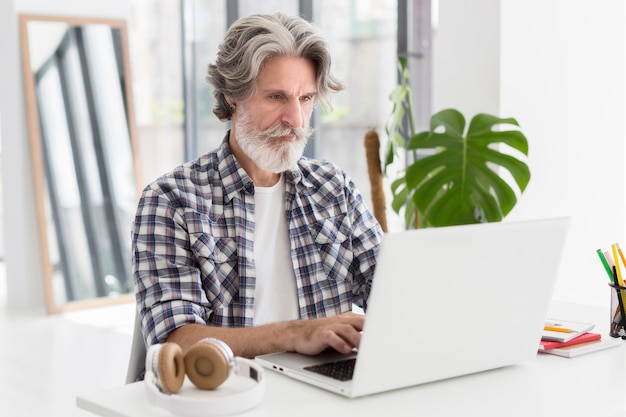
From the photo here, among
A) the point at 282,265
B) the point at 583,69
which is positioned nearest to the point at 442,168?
the point at 583,69

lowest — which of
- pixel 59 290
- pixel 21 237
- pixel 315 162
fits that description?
pixel 59 290

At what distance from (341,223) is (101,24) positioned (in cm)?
360

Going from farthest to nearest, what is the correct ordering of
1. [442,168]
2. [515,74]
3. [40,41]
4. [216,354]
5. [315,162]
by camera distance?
[40,41] < [515,74] < [442,168] < [315,162] < [216,354]

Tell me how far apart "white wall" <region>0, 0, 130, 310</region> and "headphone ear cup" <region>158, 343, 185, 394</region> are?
3989 millimetres

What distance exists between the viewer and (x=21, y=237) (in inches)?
197

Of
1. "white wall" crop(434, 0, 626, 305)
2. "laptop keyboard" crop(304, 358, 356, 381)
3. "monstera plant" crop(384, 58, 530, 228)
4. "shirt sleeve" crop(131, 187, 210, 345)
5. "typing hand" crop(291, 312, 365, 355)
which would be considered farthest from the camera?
"white wall" crop(434, 0, 626, 305)

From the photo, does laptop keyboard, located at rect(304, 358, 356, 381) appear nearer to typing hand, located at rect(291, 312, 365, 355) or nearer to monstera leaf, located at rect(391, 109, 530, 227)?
typing hand, located at rect(291, 312, 365, 355)

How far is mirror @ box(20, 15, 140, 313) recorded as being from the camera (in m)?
4.98

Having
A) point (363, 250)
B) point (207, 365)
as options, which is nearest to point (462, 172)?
point (363, 250)

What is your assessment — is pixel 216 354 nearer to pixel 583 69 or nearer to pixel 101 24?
pixel 583 69

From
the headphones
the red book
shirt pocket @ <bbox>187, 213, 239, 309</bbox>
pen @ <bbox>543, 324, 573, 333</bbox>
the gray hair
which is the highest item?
the gray hair

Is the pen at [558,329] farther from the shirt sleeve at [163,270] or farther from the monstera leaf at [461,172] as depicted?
the monstera leaf at [461,172]

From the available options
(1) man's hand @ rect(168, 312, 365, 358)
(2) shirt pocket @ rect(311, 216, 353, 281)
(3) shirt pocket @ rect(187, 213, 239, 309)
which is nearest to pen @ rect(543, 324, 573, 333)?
(1) man's hand @ rect(168, 312, 365, 358)

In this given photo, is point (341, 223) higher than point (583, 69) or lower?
lower
